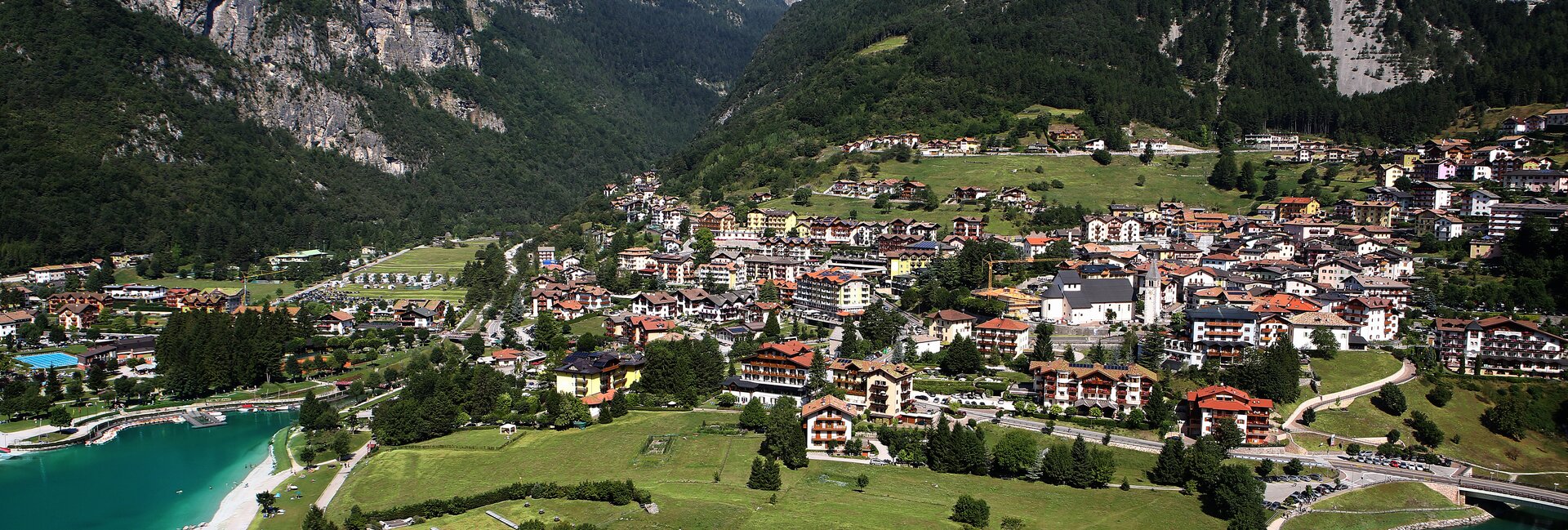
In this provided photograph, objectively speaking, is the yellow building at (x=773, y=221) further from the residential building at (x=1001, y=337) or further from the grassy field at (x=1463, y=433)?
the grassy field at (x=1463, y=433)

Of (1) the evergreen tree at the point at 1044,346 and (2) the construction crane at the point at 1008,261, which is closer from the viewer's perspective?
(1) the evergreen tree at the point at 1044,346

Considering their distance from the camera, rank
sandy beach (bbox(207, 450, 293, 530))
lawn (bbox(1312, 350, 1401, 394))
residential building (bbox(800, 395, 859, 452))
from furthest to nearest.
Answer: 1. lawn (bbox(1312, 350, 1401, 394))
2. residential building (bbox(800, 395, 859, 452))
3. sandy beach (bbox(207, 450, 293, 530))

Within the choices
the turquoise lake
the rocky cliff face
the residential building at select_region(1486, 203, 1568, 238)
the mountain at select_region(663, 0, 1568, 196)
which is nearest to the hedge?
the turquoise lake

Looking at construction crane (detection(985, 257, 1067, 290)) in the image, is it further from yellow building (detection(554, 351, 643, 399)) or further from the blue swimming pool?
the blue swimming pool

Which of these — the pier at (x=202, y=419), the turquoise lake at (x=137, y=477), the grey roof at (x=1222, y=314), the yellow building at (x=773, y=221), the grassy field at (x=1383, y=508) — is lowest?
Answer: the grassy field at (x=1383, y=508)

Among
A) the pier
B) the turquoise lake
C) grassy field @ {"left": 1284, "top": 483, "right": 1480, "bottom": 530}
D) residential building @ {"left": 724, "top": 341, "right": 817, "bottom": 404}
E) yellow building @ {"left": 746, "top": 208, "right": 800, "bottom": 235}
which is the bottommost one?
grassy field @ {"left": 1284, "top": 483, "right": 1480, "bottom": 530}

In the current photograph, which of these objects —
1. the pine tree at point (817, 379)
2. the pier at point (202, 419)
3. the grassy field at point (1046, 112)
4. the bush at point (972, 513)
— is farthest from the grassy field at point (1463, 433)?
the grassy field at point (1046, 112)
